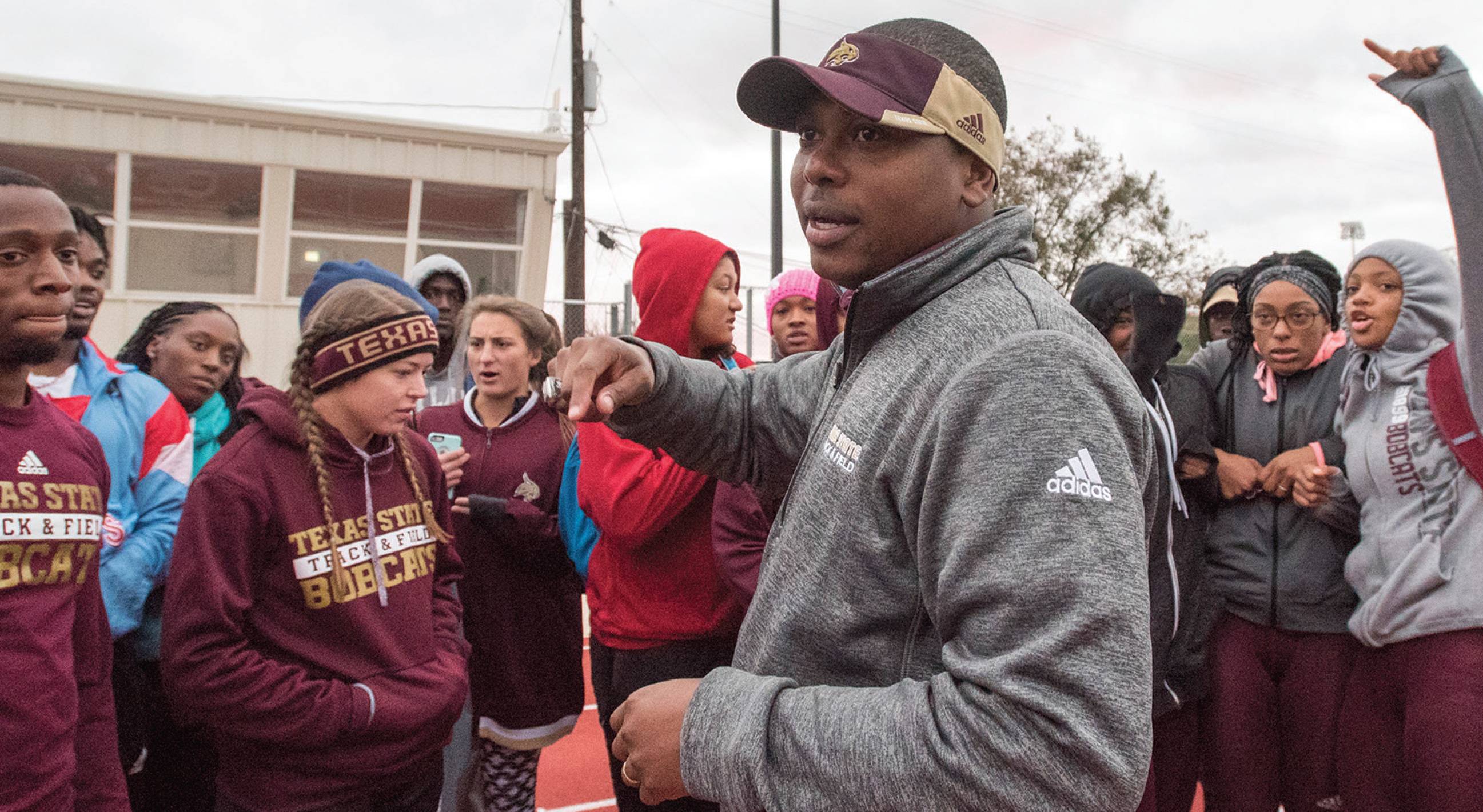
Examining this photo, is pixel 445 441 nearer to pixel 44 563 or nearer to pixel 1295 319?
pixel 44 563

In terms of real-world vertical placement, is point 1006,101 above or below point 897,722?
above

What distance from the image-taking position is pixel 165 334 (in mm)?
3414

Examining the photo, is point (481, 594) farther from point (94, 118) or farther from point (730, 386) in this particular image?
point (94, 118)

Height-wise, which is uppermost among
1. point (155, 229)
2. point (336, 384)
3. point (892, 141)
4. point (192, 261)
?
point (155, 229)

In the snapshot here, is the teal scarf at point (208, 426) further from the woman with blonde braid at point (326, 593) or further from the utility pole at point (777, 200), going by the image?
the utility pole at point (777, 200)

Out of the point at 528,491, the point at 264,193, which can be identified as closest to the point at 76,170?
the point at 264,193

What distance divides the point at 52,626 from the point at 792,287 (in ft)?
11.4

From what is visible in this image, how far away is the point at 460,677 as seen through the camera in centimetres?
259

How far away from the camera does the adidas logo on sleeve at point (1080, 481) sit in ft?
3.14

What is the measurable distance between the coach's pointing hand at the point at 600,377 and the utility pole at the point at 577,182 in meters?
15.3

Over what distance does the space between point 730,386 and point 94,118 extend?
17.7m

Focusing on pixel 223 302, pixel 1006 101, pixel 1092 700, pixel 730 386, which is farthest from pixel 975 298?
→ pixel 223 302

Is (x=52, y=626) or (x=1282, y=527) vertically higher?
(x=1282, y=527)

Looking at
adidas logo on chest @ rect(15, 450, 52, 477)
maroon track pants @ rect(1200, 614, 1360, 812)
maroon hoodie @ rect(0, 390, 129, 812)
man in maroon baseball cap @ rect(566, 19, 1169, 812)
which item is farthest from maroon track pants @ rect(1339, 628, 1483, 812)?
adidas logo on chest @ rect(15, 450, 52, 477)
